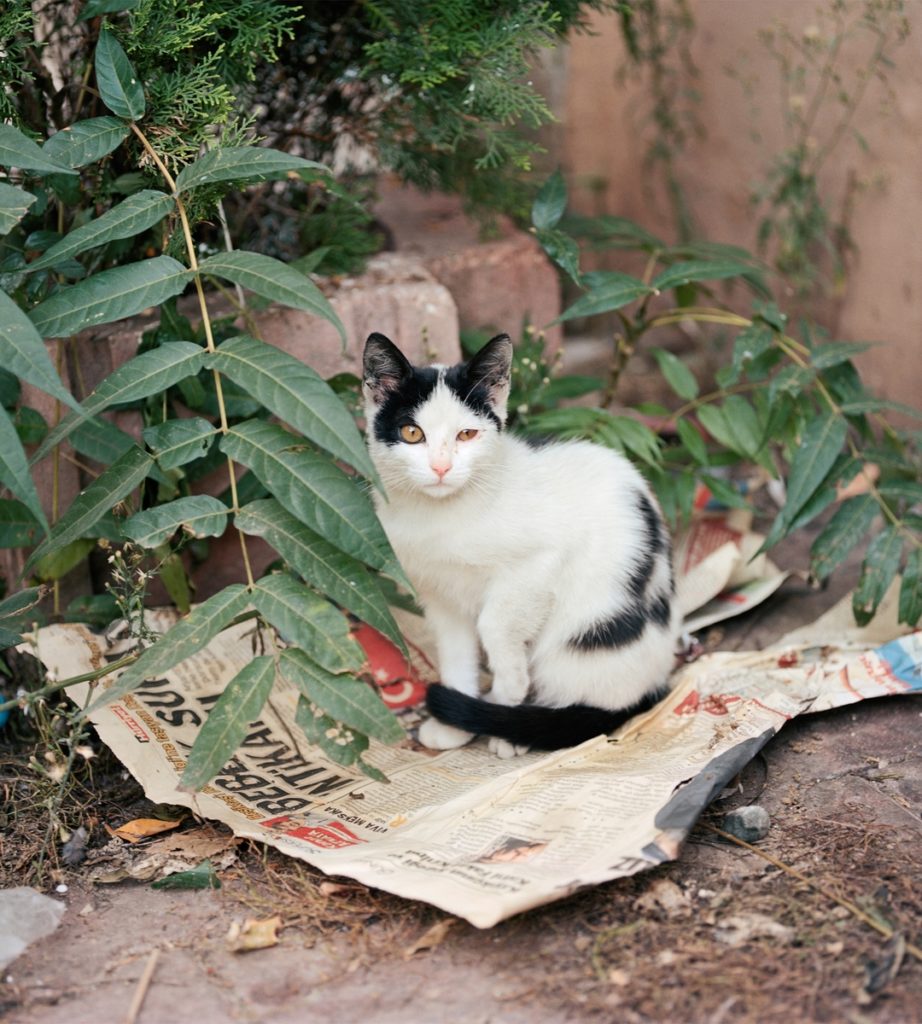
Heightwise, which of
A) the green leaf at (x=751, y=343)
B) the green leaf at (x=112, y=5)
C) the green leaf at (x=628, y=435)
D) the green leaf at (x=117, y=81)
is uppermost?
the green leaf at (x=112, y=5)

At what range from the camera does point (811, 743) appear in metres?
2.41

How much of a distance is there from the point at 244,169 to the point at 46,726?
122 centimetres

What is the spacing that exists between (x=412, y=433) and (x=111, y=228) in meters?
0.71

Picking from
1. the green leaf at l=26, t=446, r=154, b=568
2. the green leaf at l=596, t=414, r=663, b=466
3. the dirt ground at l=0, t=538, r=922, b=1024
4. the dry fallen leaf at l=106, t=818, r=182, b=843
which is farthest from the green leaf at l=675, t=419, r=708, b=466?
the dry fallen leaf at l=106, t=818, r=182, b=843

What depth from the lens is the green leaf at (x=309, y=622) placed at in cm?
185

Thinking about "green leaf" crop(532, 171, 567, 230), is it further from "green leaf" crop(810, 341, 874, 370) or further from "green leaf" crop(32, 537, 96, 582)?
"green leaf" crop(32, 537, 96, 582)

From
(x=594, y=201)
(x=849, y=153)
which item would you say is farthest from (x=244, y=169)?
(x=594, y=201)

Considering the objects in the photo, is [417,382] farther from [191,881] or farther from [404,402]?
[191,881]

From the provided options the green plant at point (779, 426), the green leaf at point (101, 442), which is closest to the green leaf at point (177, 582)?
the green leaf at point (101, 442)

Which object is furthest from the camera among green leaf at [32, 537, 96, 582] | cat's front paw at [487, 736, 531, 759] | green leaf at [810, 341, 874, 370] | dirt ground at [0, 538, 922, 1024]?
green leaf at [810, 341, 874, 370]

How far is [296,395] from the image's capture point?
1856 millimetres

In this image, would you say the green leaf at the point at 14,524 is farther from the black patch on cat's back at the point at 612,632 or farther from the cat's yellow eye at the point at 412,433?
the black patch on cat's back at the point at 612,632

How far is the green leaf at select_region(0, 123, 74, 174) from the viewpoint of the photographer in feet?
6.21

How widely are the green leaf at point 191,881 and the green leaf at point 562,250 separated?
1.60m
